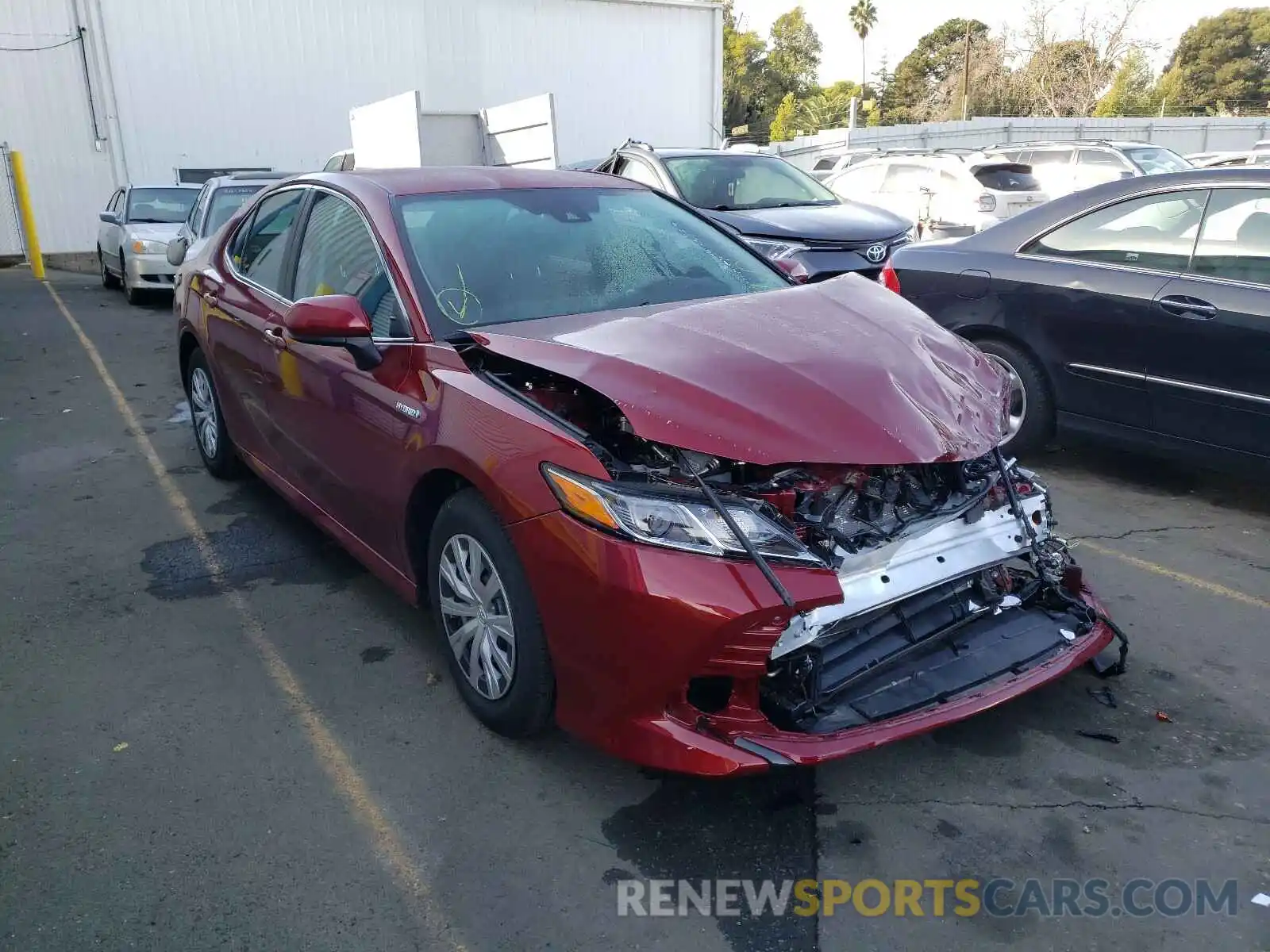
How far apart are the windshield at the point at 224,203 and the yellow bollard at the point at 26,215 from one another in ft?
26.5

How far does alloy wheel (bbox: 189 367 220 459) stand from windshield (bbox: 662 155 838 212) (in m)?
4.76

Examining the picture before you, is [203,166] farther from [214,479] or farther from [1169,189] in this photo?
Result: [1169,189]

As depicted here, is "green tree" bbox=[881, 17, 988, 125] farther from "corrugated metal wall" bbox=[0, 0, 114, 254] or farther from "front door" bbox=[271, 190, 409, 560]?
"front door" bbox=[271, 190, 409, 560]

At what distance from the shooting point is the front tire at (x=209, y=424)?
5375 mm

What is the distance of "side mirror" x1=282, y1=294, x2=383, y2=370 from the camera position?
3256 millimetres

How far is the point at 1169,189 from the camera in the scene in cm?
491

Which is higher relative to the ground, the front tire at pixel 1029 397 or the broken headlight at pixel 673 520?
the broken headlight at pixel 673 520

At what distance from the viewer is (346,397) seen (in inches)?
142

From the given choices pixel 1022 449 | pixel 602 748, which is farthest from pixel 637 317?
pixel 1022 449

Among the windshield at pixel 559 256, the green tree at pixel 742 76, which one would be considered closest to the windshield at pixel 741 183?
the windshield at pixel 559 256

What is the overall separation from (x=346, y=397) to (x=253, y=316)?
1.16 m

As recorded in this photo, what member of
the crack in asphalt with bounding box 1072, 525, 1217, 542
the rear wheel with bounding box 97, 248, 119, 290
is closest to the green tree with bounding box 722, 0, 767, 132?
the rear wheel with bounding box 97, 248, 119, 290

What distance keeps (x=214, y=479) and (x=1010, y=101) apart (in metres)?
44.3

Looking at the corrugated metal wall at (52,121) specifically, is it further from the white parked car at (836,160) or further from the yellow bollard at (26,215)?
the white parked car at (836,160)
